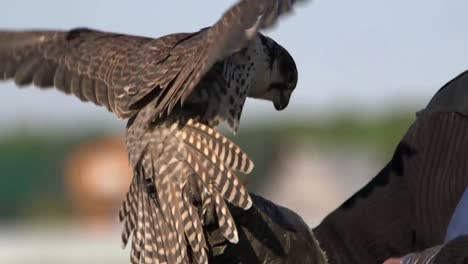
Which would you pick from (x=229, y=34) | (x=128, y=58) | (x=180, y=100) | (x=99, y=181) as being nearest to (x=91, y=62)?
(x=128, y=58)

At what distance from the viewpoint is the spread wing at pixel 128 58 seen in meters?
5.03

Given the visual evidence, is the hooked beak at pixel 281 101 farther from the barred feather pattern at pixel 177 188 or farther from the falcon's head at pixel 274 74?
the barred feather pattern at pixel 177 188

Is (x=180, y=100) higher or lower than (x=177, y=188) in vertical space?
higher

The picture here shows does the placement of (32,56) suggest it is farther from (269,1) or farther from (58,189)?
(58,189)

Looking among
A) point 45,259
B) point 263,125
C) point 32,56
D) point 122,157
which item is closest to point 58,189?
point 122,157

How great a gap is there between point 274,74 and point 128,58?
57 cm

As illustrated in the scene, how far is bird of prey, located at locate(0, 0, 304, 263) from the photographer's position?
5137mm

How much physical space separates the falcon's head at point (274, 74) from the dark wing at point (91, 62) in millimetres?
331

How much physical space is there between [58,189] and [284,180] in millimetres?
4957

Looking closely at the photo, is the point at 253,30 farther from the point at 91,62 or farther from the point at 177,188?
the point at 91,62

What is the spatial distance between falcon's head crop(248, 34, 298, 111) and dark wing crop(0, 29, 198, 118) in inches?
13.0

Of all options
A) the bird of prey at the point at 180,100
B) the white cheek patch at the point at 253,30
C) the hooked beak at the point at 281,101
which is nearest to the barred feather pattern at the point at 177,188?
the bird of prey at the point at 180,100

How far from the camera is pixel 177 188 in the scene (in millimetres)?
5422

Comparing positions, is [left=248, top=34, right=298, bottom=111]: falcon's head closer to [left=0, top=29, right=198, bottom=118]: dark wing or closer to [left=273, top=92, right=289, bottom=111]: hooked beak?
[left=273, top=92, right=289, bottom=111]: hooked beak
